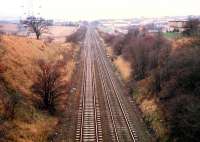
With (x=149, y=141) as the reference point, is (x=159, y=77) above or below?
above

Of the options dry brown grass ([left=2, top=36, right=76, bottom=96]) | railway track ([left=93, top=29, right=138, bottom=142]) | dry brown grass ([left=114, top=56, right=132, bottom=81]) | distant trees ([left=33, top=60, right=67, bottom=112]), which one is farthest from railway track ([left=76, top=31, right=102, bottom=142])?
dry brown grass ([left=2, top=36, right=76, bottom=96])

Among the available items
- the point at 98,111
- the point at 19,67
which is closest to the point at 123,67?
the point at 19,67

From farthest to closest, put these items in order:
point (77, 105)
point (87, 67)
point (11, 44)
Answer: point (87, 67)
point (11, 44)
point (77, 105)

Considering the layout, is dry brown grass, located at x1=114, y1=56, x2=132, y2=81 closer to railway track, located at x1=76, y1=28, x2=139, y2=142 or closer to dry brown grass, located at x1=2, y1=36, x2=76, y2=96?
railway track, located at x1=76, y1=28, x2=139, y2=142

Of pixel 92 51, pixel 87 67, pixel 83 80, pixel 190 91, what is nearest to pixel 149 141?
pixel 190 91

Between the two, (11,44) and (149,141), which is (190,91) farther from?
(11,44)

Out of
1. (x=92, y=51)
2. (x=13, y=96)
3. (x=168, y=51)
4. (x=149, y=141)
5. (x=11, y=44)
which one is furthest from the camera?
(x=92, y=51)

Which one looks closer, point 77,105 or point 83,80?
point 77,105

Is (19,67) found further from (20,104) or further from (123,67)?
(123,67)
